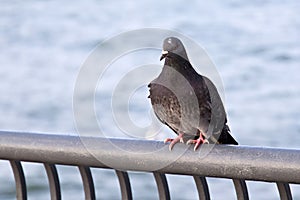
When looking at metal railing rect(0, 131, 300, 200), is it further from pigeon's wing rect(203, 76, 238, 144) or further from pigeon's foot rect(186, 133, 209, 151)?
pigeon's wing rect(203, 76, 238, 144)

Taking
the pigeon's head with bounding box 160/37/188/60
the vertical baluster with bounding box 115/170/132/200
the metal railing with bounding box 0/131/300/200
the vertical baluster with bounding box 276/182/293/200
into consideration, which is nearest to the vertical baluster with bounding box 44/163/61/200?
the metal railing with bounding box 0/131/300/200

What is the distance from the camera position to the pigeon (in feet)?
12.9

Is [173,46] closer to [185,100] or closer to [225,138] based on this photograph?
[185,100]

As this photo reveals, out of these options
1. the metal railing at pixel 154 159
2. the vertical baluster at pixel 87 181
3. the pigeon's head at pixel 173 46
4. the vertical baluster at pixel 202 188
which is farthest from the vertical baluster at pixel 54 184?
the pigeon's head at pixel 173 46

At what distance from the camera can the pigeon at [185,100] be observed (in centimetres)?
395

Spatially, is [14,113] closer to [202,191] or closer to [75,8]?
[75,8]

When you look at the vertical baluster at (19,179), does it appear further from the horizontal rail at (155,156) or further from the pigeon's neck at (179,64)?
the pigeon's neck at (179,64)

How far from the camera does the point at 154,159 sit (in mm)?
3295

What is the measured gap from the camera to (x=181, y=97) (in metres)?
3.97

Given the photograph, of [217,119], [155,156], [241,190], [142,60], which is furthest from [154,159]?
[142,60]

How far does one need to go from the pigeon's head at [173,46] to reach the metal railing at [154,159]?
577 millimetres

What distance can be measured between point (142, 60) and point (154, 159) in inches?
507

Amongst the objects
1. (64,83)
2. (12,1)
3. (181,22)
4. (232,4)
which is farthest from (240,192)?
(12,1)

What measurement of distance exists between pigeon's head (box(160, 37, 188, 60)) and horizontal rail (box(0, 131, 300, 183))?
1.83 ft
